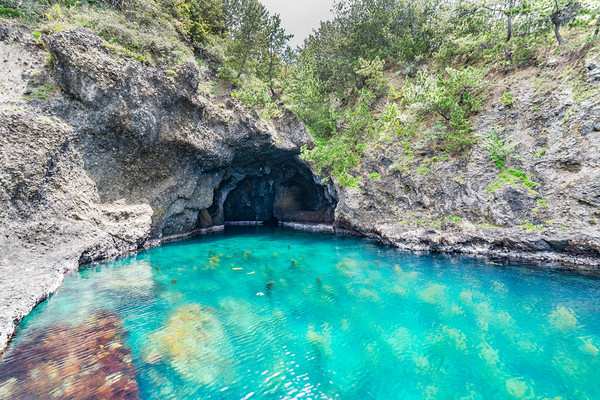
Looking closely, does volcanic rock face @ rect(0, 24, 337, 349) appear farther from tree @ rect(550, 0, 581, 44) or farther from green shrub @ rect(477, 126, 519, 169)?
tree @ rect(550, 0, 581, 44)

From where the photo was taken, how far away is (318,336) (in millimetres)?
7016

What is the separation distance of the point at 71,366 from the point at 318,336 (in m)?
5.74

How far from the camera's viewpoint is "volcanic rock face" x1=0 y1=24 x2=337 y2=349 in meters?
10.4

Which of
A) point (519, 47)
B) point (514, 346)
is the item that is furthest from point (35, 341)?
point (519, 47)

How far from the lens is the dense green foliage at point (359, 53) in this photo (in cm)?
1515

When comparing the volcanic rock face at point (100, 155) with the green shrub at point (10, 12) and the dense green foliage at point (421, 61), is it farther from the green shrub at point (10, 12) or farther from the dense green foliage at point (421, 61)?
the dense green foliage at point (421, 61)

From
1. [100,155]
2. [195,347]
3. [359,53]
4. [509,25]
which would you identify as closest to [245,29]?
[359,53]

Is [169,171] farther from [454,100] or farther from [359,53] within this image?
[359,53]

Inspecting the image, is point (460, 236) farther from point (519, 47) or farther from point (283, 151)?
point (283, 151)

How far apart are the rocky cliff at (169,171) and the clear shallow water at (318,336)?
1.98 metres

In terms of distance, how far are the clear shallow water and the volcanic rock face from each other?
1.91 metres

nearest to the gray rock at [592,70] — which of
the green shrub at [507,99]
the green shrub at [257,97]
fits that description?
the green shrub at [507,99]

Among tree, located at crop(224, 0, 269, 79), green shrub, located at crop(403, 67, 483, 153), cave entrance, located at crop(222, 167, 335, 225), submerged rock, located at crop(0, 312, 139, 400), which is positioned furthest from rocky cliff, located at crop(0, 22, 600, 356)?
cave entrance, located at crop(222, 167, 335, 225)

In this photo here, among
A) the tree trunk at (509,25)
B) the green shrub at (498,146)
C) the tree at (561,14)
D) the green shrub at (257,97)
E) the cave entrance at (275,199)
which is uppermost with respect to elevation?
the tree trunk at (509,25)
